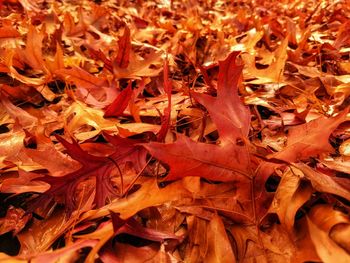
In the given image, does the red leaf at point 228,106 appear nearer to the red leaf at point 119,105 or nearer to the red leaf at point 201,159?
the red leaf at point 201,159

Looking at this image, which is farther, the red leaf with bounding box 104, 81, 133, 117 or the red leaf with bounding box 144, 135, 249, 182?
the red leaf with bounding box 104, 81, 133, 117

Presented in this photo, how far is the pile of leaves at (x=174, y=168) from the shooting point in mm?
419

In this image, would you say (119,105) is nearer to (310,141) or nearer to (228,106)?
(228,106)

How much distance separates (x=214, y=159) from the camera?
1.43ft

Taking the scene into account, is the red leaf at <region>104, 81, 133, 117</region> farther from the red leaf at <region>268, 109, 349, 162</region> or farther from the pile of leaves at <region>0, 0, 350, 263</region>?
the red leaf at <region>268, 109, 349, 162</region>

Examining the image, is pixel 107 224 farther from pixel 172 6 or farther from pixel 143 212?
pixel 172 6

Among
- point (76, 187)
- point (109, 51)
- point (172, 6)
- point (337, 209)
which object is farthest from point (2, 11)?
point (337, 209)

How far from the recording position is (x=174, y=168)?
0.42 metres

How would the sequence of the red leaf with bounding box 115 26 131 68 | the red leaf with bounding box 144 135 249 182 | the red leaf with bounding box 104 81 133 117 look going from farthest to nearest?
1. the red leaf with bounding box 115 26 131 68
2. the red leaf with bounding box 104 81 133 117
3. the red leaf with bounding box 144 135 249 182

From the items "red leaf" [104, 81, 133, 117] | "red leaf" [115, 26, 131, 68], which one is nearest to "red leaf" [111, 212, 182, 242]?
"red leaf" [104, 81, 133, 117]

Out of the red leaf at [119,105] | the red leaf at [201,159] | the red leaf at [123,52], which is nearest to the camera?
the red leaf at [201,159]

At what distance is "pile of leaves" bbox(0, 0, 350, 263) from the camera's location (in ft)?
1.38

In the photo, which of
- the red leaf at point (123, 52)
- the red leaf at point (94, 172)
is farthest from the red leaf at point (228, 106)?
the red leaf at point (123, 52)

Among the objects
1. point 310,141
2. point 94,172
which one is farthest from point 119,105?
point 310,141
